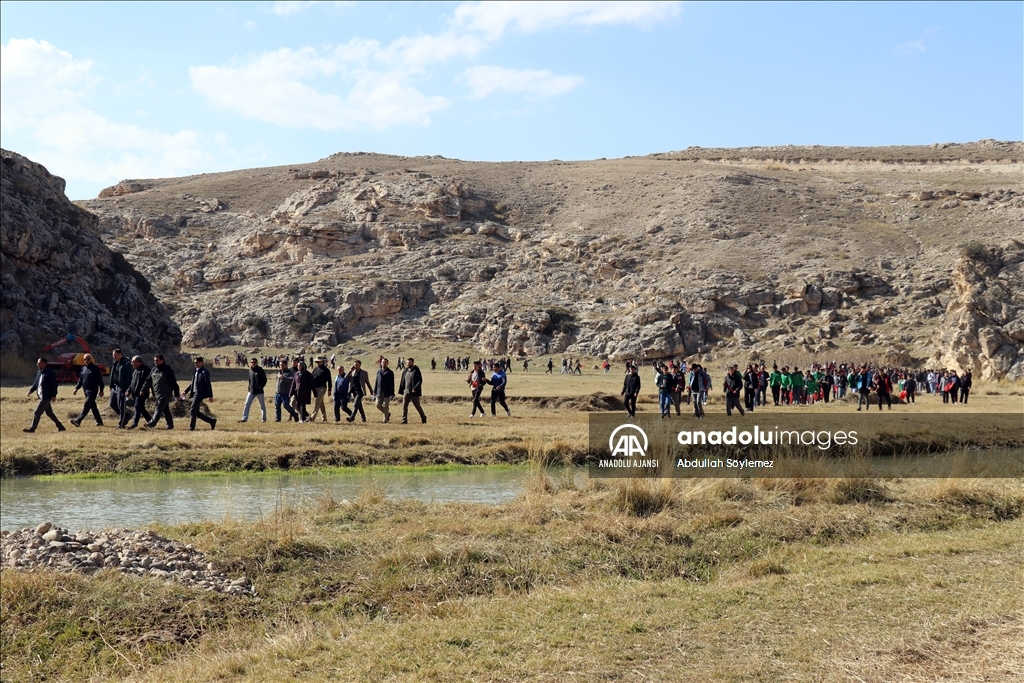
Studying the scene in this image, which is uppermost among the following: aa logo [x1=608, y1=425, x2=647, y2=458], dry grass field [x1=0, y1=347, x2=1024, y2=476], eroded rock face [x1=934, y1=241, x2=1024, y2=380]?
eroded rock face [x1=934, y1=241, x2=1024, y2=380]

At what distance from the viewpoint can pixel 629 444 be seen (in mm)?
16359

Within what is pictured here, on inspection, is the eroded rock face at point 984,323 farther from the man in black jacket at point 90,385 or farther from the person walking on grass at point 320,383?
the man in black jacket at point 90,385

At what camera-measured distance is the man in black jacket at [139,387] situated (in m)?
21.3

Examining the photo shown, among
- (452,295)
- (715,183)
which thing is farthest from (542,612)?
(715,183)

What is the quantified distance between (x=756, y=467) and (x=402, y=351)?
65.9 meters

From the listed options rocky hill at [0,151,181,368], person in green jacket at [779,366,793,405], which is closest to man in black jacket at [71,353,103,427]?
person in green jacket at [779,366,793,405]

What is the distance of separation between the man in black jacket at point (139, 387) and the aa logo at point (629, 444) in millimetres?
11209

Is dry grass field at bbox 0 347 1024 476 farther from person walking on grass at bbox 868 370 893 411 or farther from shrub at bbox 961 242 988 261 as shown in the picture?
shrub at bbox 961 242 988 261

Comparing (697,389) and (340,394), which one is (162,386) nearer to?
(340,394)

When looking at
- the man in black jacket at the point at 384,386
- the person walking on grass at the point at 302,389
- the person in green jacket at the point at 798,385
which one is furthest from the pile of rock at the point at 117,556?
the person in green jacket at the point at 798,385

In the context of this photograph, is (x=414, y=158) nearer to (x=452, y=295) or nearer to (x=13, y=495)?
(x=452, y=295)

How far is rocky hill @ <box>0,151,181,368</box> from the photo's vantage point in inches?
2025

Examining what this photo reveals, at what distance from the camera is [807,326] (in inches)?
→ 2886

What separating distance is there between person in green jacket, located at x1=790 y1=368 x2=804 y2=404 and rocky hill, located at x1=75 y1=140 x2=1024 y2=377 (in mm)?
20917
